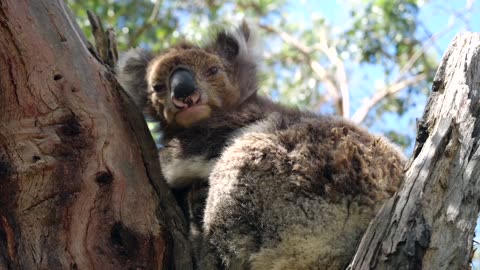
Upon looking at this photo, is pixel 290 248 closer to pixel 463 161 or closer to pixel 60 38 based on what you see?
pixel 463 161

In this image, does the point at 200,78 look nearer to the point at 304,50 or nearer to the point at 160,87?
the point at 160,87

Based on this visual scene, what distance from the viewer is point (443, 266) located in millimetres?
2633

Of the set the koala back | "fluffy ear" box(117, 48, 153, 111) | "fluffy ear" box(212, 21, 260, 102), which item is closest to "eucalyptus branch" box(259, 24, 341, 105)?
"fluffy ear" box(212, 21, 260, 102)

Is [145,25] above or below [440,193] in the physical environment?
above

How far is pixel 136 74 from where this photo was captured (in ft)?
17.1

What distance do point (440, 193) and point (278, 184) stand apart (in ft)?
3.09

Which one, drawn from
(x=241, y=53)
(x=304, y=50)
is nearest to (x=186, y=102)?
(x=241, y=53)

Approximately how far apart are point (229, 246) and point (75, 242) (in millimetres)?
815

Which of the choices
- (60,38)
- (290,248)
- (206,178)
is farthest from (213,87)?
(290,248)

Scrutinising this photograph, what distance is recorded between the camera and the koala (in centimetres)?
333

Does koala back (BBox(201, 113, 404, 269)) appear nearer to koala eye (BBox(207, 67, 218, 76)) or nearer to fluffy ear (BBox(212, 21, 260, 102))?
koala eye (BBox(207, 67, 218, 76))

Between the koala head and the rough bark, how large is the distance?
1982 millimetres

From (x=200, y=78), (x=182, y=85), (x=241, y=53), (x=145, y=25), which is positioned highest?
(x=145, y=25)

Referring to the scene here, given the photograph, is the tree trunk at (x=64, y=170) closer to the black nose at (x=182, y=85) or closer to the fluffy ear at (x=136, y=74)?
the black nose at (x=182, y=85)
